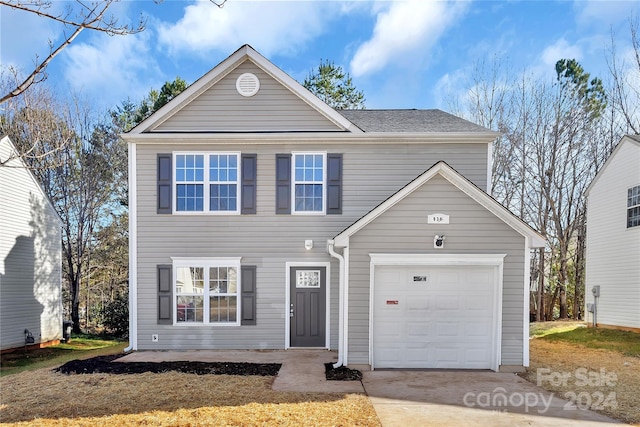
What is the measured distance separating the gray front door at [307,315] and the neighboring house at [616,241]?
1026cm

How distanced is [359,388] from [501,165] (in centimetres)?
1712

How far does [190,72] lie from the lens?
20031mm

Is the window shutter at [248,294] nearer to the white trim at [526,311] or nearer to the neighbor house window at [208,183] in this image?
the neighbor house window at [208,183]

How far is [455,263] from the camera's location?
8.09 meters

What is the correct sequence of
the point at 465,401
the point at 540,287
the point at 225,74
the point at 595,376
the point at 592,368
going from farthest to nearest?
the point at 540,287 < the point at 225,74 < the point at 592,368 < the point at 595,376 < the point at 465,401

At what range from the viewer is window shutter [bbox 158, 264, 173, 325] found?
995cm

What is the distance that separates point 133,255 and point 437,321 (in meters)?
7.64

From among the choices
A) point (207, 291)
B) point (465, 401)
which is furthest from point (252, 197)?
point (465, 401)

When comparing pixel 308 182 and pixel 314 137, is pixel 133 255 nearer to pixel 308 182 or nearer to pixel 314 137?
pixel 308 182

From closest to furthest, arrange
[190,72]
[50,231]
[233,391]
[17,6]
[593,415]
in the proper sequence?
[17,6] < [593,415] < [233,391] < [50,231] < [190,72]

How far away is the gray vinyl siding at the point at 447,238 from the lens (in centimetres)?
806

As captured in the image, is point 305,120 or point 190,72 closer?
point 305,120

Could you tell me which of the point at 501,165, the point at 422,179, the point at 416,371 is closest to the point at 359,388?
the point at 416,371

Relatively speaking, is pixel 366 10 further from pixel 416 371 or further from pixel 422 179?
pixel 416 371
